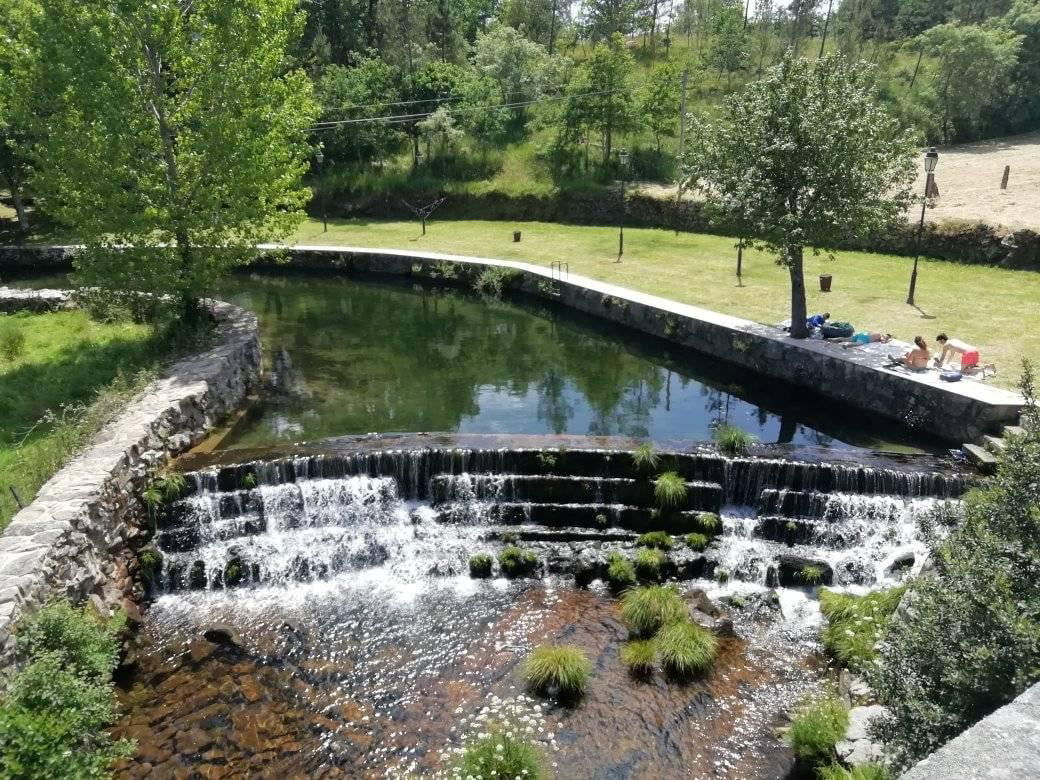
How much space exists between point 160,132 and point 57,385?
6782 millimetres

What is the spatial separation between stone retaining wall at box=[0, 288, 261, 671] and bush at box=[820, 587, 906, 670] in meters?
11.6

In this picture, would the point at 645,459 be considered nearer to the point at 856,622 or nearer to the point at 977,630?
the point at 856,622

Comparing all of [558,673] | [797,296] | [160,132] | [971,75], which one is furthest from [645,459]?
[971,75]

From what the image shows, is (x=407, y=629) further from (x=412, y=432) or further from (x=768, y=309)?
(x=768, y=309)

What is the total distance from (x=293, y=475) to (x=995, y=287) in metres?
24.2

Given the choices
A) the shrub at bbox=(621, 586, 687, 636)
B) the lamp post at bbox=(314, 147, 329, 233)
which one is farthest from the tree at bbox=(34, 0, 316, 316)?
the lamp post at bbox=(314, 147, 329, 233)

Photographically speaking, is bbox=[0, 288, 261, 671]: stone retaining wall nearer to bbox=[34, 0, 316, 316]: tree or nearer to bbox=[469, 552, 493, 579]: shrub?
bbox=[34, 0, 316, 316]: tree

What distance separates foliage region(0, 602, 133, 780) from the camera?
761 cm

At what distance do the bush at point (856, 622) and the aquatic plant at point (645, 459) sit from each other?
4.03 m

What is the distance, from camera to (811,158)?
1858 cm

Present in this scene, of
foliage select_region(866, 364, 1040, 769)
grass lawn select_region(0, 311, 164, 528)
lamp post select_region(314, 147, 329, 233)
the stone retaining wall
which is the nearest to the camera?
foliage select_region(866, 364, 1040, 769)

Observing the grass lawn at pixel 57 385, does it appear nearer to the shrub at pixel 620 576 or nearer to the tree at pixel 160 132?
the tree at pixel 160 132

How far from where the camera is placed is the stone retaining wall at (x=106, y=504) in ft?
34.5

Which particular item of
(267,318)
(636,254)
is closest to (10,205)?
(267,318)
